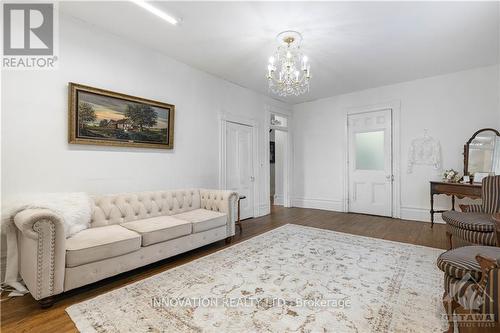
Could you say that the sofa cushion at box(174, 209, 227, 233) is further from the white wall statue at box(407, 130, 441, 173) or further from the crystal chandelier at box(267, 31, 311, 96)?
the white wall statue at box(407, 130, 441, 173)

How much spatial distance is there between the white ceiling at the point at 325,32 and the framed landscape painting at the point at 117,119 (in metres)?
0.87

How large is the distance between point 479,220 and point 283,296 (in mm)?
2546

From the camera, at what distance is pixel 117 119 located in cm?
327

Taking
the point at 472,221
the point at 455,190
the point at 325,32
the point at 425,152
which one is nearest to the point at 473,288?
the point at 472,221

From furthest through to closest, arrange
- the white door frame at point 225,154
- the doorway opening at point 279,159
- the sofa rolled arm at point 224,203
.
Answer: the doorway opening at point 279,159 < the white door frame at point 225,154 < the sofa rolled arm at point 224,203

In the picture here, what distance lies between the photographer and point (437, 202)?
4.84 metres

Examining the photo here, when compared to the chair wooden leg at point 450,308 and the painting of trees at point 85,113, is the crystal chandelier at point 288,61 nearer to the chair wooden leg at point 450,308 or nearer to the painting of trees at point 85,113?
the painting of trees at point 85,113

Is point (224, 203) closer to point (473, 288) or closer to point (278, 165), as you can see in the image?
point (473, 288)

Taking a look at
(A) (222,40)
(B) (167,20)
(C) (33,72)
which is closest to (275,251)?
(A) (222,40)

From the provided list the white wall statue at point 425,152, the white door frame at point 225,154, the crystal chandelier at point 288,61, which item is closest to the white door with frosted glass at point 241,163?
the white door frame at point 225,154

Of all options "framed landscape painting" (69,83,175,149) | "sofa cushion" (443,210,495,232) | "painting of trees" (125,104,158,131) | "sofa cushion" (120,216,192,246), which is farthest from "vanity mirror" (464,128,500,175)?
"painting of trees" (125,104,158,131)

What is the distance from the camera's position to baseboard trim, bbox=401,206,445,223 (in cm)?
488

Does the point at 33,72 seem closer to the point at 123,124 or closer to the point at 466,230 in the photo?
the point at 123,124

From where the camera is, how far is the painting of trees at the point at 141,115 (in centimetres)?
341
